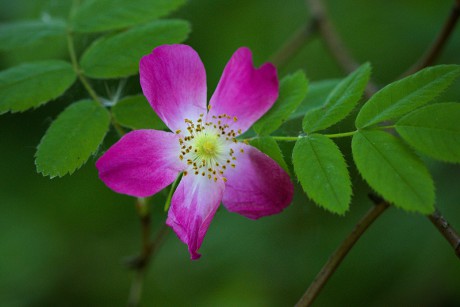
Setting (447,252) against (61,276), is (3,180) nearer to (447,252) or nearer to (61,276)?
(61,276)

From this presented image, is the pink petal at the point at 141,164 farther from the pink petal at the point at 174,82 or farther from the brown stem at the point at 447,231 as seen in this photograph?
the brown stem at the point at 447,231

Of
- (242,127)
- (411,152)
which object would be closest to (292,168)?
(242,127)

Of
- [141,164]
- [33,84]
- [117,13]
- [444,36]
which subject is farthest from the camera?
[444,36]

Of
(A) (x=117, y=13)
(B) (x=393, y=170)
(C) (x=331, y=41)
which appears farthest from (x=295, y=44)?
(B) (x=393, y=170)

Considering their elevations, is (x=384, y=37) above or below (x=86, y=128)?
below

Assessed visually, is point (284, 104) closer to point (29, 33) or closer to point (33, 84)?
point (33, 84)

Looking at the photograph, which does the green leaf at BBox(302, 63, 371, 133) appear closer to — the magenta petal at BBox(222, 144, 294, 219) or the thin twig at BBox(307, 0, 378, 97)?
the magenta petal at BBox(222, 144, 294, 219)
